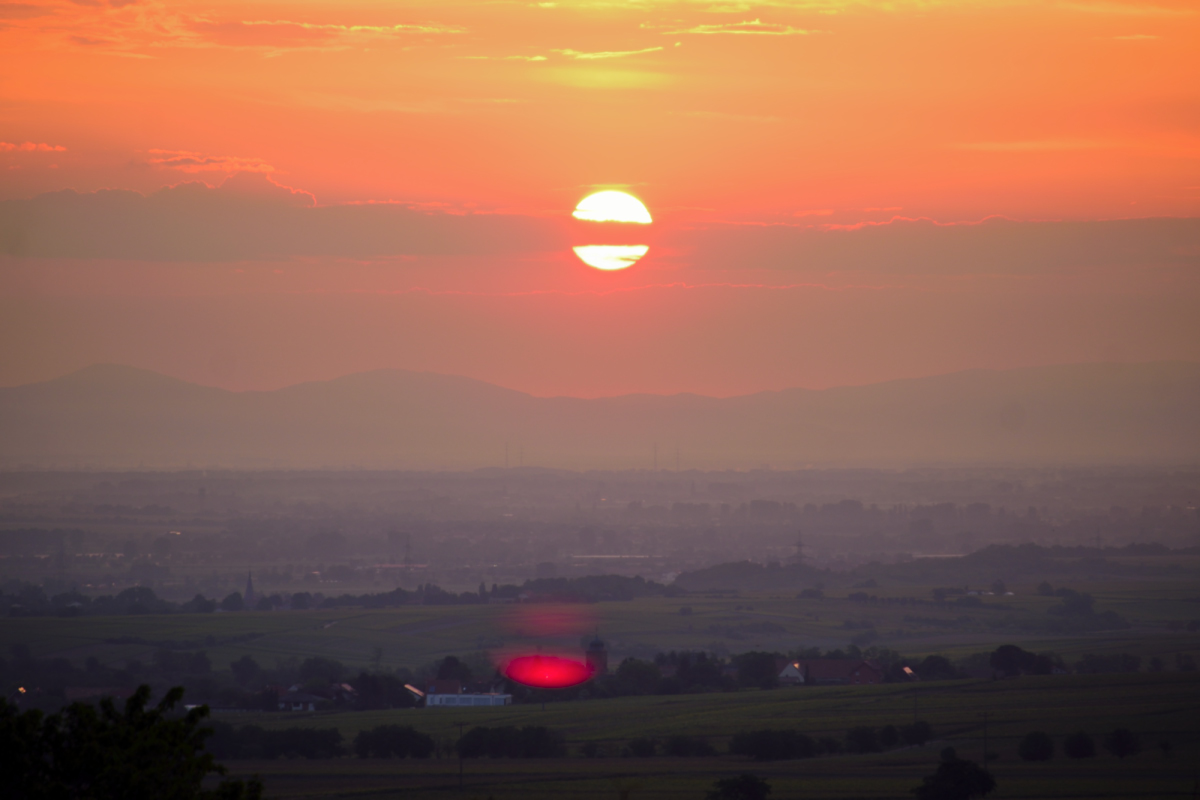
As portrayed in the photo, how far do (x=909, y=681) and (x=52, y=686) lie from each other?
3401 centimetres

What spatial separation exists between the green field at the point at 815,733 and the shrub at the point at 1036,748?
302 millimetres

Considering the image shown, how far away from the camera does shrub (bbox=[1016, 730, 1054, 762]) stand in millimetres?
35906

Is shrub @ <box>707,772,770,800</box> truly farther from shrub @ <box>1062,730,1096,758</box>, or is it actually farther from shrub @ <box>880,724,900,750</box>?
shrub @ <box>1062,730,1096,758</box>

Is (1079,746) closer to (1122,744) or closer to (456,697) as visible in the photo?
(1122,744)

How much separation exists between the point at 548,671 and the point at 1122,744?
2680 cm

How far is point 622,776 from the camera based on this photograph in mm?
34875

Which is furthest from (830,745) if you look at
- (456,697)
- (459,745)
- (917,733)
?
(456,697)

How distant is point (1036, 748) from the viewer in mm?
36156

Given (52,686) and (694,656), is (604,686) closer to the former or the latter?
(694,656)

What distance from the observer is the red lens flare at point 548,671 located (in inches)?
2108

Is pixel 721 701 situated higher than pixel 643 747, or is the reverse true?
pixel 721 701

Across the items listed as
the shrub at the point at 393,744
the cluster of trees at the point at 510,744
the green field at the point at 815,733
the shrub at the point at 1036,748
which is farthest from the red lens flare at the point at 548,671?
the shrub at the point at 1036,748

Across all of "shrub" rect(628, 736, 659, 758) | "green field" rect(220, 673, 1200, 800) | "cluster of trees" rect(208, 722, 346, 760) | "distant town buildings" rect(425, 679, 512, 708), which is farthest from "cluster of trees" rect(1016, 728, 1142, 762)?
"distant town buildings" rect(425, 679, 512, 708)

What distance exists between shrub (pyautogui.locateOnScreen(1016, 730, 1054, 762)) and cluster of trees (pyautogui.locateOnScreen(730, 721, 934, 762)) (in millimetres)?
3329
